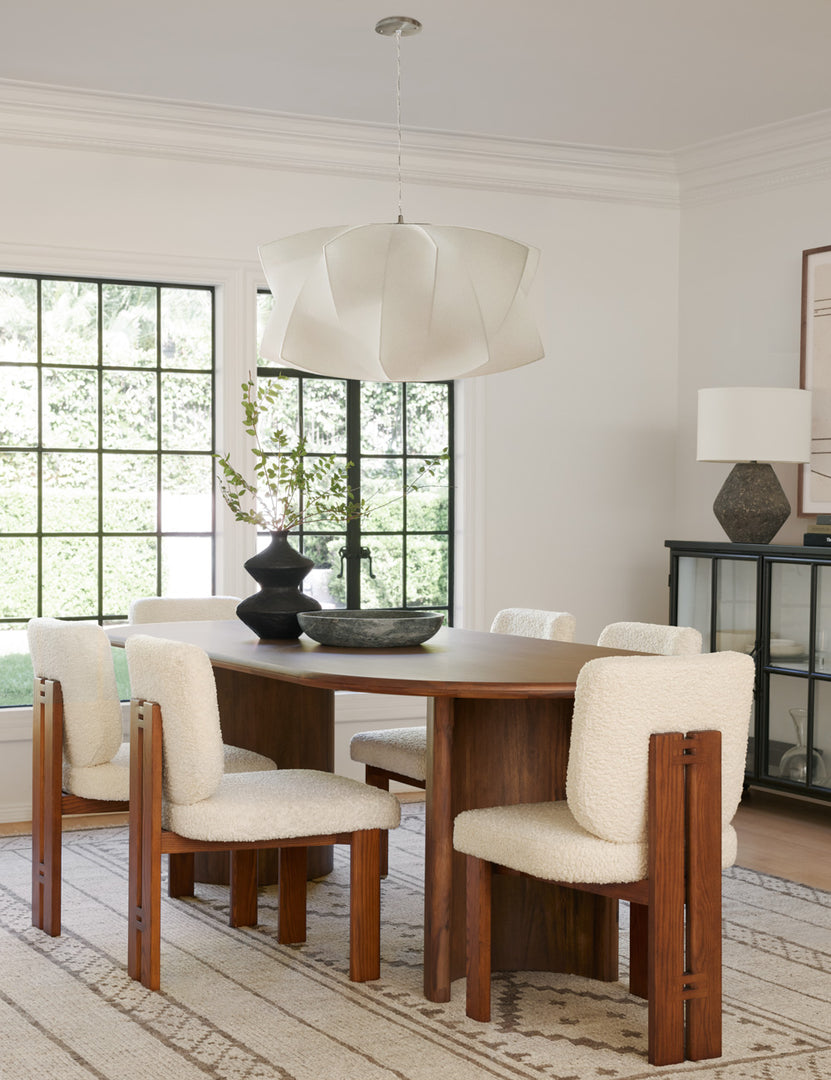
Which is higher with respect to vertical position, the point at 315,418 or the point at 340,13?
the point at 340,13

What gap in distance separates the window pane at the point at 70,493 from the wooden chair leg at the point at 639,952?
3058 millimetres

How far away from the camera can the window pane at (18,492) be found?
207 inches

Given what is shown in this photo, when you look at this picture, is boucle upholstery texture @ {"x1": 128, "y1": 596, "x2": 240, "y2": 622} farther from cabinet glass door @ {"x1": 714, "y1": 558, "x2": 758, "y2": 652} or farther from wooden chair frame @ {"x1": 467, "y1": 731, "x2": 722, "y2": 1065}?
wooden chair frame @ {"x1": 467, "y1": 731, "x2": 722, "y2": 1065}

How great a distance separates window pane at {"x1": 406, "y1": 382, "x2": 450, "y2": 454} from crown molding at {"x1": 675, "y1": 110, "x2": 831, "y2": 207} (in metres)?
1.53

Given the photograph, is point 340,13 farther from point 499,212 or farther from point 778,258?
point 778,258

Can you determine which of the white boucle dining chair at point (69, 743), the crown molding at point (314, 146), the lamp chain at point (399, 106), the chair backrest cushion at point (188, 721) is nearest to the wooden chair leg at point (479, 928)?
the chair backrest cushion at point (188, 721)

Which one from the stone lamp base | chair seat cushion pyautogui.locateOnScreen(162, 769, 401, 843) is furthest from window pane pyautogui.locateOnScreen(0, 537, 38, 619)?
the stone lamp base

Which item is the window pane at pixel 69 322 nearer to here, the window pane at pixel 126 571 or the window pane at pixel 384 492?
the window pane at pixel 126 571

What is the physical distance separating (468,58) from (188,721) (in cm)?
285

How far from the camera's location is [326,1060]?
2748 mm

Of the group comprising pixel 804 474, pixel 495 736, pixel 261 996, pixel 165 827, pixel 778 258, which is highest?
pixel 778 258

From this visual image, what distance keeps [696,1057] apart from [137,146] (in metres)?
4.07

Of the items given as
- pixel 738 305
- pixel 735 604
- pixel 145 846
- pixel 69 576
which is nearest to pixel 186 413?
pixel 69 576

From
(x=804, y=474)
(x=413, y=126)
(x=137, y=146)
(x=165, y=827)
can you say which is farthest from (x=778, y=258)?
(x=165, y=827)
